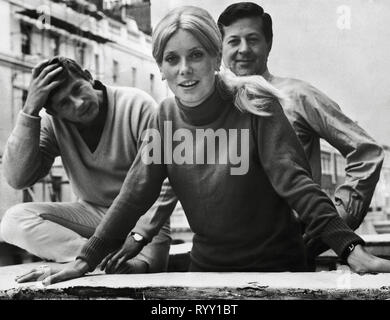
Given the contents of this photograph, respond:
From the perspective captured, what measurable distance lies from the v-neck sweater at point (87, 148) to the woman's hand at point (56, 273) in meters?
0.37

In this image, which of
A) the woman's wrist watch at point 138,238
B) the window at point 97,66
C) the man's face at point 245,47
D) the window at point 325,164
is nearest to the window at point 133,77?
the window at point 97,66

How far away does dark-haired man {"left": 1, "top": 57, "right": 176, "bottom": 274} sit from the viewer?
305 cm

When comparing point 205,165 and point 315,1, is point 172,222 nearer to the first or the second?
point 205,165

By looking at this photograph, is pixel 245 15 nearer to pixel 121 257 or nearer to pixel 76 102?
pixel 76 102

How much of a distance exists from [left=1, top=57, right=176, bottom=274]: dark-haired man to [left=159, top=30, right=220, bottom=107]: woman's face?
0.26m

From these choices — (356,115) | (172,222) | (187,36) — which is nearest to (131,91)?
(187,36)

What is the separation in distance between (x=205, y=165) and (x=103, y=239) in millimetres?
581

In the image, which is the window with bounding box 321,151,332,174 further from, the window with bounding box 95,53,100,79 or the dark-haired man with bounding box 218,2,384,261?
the window with bounding box 95,53,100,79

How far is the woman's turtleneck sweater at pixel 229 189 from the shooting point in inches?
106

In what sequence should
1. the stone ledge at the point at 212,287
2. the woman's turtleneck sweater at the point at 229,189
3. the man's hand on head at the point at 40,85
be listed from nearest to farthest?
the stone ledge at the point at 212,287
the woman's turtleneck sweater at the point at 229,189
the man's hand on head at the point at 40,85

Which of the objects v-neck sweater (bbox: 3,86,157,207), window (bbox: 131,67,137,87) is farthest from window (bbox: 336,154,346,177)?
window (bbox: 131,67,137,87)

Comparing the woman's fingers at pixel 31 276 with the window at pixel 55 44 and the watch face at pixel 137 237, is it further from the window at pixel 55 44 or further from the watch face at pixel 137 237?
the window at pixel 55 44

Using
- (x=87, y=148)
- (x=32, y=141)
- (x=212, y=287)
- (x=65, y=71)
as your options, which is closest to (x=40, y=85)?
(x=65, y=71)

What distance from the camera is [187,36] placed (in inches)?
112
